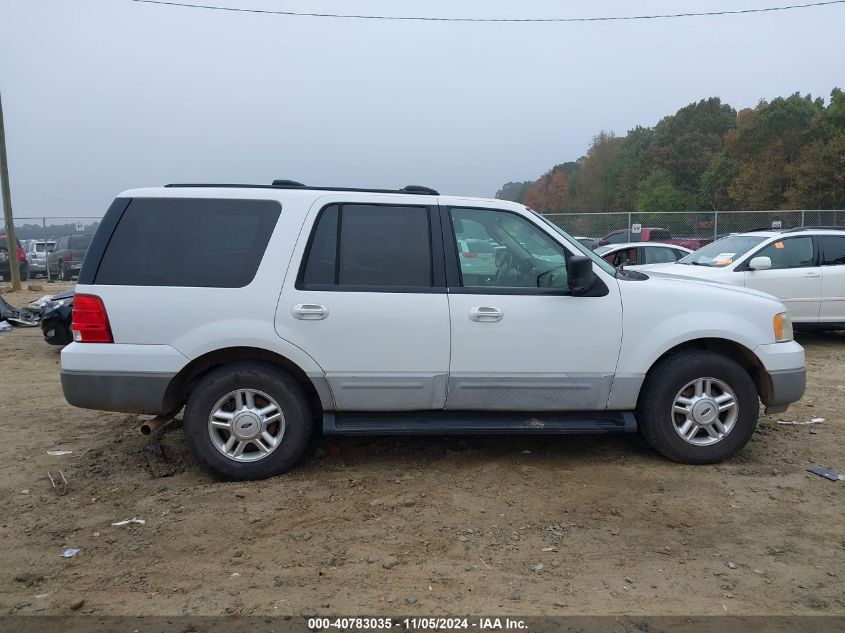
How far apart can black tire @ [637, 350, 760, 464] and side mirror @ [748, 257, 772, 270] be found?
17.3 ft

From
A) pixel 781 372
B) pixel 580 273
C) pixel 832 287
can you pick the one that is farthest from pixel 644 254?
pixel 580 273

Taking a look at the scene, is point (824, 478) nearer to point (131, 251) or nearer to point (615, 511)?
point (615, 511)

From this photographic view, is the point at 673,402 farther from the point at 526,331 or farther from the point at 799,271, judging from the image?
the point at 799,271

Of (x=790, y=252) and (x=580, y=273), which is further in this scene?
(x=790, y=252)

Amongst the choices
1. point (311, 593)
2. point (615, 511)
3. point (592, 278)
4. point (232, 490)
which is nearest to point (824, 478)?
point (615, 511)

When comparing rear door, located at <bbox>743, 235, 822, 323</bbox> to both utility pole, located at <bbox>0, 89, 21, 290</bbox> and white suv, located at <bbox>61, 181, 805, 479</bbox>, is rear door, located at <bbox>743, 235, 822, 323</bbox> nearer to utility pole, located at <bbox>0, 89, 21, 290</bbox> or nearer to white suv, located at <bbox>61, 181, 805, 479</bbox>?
white suv, located at <bbox>61, 181, 805, 479</bbox>

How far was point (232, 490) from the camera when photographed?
14.3ft

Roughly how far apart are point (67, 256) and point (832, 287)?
2135 cm

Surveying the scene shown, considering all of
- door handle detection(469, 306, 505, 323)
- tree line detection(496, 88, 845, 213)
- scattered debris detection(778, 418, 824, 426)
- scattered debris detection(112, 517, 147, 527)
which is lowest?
scattered debris detection(778, 418, 824, 426)

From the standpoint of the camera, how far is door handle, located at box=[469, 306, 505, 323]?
4457mm

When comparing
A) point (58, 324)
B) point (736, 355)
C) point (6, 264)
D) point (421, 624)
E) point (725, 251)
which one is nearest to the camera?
point (421, 624)

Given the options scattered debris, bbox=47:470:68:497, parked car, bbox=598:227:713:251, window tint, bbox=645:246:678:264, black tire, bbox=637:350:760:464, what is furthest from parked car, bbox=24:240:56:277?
black tire, bbox=637:350:760:464

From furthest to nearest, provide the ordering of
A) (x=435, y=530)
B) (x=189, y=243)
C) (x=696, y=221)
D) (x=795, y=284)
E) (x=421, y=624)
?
1. (x=696, y=221)
2. (x=795, y=284)
3. (x=189, y=243)
4. (x=435, y=530)
5. (x=421, y=624)

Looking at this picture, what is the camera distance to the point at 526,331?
4.49 metres
